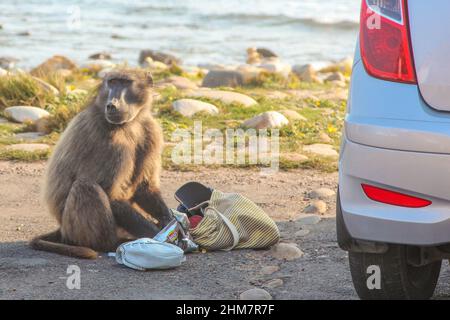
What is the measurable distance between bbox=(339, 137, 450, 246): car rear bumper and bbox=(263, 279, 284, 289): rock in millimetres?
1236

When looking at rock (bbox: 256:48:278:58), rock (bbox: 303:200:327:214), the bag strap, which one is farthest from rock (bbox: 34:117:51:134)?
rock (bbox: 256:48:278:58)

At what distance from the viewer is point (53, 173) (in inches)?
256

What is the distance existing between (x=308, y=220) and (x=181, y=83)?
282 inches

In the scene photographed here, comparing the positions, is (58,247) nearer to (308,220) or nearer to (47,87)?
(308,220)

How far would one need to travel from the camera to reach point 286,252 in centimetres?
616

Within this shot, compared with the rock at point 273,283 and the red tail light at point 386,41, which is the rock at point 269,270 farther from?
the red tail light at point 386,41

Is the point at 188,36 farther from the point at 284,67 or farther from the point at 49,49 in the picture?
the point at 284,67

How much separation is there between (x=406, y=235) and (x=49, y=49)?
2271 cm

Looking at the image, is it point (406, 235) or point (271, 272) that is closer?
point (406, 235)

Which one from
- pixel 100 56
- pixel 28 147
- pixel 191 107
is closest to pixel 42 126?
pixel 28 147

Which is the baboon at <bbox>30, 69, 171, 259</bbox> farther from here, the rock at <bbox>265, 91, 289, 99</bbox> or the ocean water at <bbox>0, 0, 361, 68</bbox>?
the ocean water at <bbox>0, 0, 361, 68</bbox>

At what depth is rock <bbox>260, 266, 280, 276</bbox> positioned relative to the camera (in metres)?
5.70

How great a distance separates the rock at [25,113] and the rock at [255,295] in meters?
6.02
